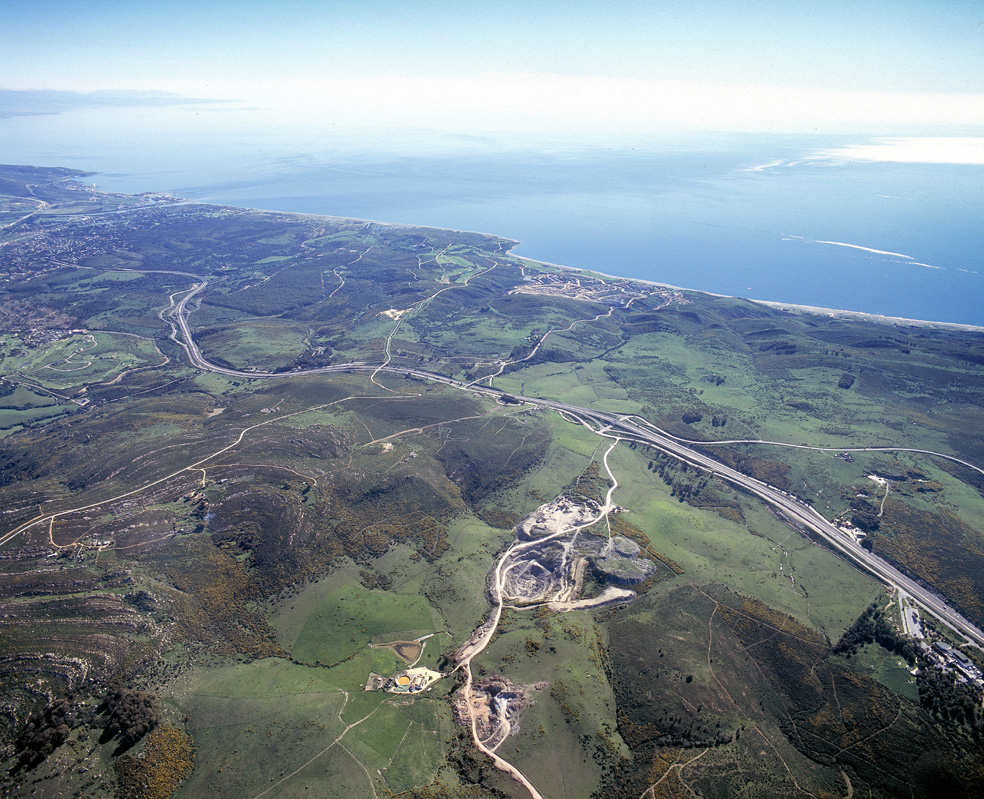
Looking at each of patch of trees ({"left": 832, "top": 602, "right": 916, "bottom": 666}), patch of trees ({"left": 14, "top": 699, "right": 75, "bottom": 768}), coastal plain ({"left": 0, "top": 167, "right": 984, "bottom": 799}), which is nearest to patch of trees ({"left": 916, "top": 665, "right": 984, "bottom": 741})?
coastal plain ({"left": 0, "top": 167, "right": 984, "bottom": 799})

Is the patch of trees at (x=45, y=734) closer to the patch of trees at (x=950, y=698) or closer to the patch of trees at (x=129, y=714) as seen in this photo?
the patch of trees at (x=129, y=714)

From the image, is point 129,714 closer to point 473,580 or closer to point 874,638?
point 473,580

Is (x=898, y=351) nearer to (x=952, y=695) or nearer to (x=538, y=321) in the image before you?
(x=538, y=321)

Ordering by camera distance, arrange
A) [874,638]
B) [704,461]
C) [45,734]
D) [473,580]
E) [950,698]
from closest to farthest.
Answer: [45,734]
[950,698]
[874,638]
[473,580]
[704,461]

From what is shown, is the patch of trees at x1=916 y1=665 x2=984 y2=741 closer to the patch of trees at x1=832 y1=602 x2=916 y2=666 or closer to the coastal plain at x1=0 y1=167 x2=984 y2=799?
the coastal plain at x1=0 y1=167 x2=984 y2=799

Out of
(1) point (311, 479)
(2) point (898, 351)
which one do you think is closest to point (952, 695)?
(1) point (311, 479)

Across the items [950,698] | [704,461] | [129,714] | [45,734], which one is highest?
[45,734]

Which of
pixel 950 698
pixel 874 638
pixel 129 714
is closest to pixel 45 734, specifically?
pixel 129 714
